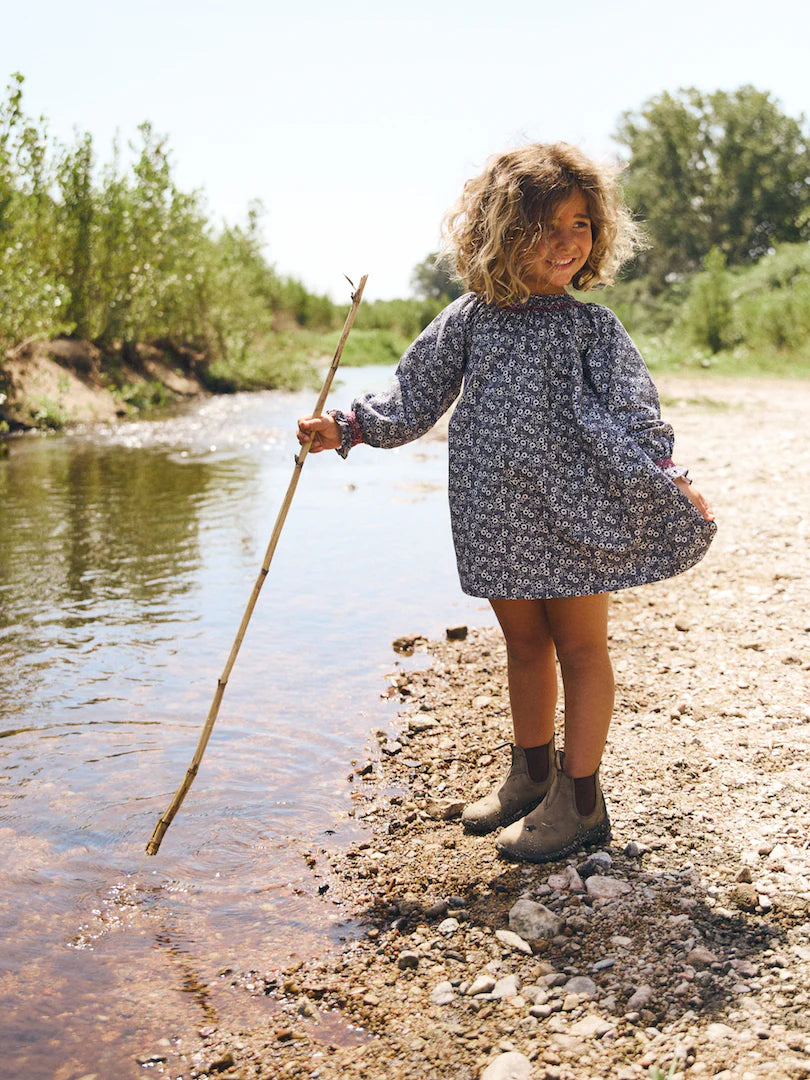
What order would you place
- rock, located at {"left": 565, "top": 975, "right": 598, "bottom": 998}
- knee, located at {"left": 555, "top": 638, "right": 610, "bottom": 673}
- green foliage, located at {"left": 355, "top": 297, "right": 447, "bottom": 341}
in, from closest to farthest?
rock, located at {"left": 565, "top": 975, "right": 598, "bottom": 998}, knee, located at {"left": 555, "top": 638, "right": 610, "bottom": 673}, green foliage, located at {"left": 355, "top": 297, "right": 447, "bottom": 341}

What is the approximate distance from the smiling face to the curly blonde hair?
0.02 meters

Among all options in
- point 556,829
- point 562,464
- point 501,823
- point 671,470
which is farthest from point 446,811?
point 671,470

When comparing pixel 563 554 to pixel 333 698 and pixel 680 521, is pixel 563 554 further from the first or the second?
pixel 333 698

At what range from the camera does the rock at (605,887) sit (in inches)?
106

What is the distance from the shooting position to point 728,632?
4812 mm

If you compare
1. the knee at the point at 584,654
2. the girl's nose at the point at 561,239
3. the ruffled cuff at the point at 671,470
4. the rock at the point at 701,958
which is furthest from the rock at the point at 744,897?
the girl's nose at the point at 561,239

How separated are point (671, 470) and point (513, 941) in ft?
4.12

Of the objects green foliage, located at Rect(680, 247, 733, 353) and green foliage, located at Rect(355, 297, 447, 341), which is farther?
green foliage, located at Rect(355, 297, 447, 341)

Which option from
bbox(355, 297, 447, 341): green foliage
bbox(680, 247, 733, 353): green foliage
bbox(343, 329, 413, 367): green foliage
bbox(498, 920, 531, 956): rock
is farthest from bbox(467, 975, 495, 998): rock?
bbox(355, 297, 447, 341): green foliage

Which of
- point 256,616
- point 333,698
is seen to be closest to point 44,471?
point 256,616

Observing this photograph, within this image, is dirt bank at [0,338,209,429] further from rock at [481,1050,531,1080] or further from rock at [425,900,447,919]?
rock at [481,1050,531,1080]

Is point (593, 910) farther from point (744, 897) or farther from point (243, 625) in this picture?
point (243, 625)

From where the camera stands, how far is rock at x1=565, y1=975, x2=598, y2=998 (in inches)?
91.0

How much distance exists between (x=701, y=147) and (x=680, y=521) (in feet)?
147
